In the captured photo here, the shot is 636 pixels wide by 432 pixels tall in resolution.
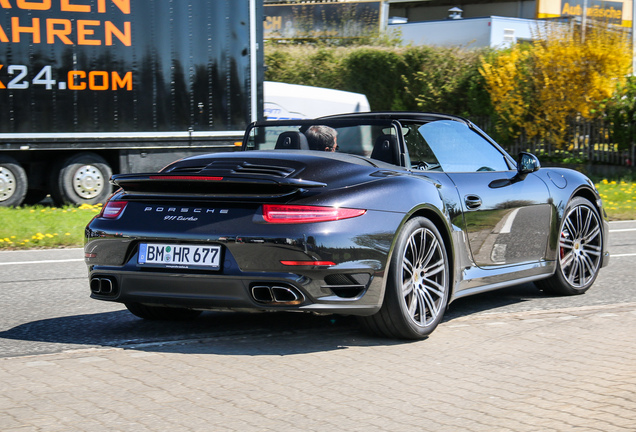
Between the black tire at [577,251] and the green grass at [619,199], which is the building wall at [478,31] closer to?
the green grass at [619,199]

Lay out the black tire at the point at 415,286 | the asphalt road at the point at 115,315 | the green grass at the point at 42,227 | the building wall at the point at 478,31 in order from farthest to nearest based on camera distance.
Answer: the building wall at the point at 478,31, the green grass at the point at 42,227, the asphalt road at the point at 115,315, the black tire at the point at 415,286

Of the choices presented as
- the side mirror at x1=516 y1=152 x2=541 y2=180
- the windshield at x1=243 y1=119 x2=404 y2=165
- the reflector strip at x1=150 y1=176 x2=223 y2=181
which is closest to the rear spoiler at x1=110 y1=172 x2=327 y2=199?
the reflector strip at x1=150 y1=176 x2=223 y2=181

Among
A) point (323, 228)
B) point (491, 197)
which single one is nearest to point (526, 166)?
point (491, 197)

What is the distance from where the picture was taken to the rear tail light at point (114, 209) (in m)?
5.27

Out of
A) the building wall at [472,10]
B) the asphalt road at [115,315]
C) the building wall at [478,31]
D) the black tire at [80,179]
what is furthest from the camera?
the building wall at [472,10]

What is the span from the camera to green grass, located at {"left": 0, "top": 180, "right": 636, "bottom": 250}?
10.8m

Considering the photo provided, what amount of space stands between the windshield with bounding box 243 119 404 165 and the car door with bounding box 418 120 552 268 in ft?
1.14

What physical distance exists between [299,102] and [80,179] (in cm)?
665

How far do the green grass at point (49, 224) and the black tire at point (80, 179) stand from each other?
374mm

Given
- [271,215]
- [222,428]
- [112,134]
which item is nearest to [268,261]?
[271,215]

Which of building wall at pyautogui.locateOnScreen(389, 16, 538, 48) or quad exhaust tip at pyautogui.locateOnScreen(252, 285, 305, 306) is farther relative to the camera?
building wall at pyautogui.locateOnScreen(389, 16, 538, 48)

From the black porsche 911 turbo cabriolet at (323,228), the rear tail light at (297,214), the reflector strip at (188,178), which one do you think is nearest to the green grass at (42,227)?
the black porsche 911 turbo cabriolet at (323,228)

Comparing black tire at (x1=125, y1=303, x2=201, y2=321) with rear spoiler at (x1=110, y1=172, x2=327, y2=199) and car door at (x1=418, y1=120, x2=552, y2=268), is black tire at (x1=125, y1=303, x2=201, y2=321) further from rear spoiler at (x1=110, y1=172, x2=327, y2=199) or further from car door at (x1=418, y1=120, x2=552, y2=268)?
car door at (x1=418, y1=120, x2=552, y2=268)

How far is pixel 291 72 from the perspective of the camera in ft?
97.5
